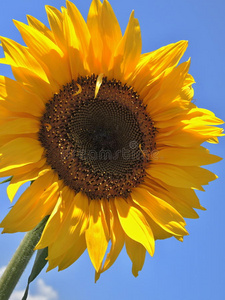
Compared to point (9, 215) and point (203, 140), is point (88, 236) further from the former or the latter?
point (203, 140)

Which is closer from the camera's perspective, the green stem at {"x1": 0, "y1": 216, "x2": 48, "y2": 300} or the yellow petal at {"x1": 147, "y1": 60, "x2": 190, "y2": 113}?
the green stem at {"x1": 0, "y1": 216, "x2": 48, "y2": 300}

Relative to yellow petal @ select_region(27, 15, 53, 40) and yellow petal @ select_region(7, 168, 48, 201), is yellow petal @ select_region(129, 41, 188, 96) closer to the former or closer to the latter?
yellow petal @ select_region(27, 15, 53, 40)

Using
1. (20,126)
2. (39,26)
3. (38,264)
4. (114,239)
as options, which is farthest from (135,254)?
(39,26)

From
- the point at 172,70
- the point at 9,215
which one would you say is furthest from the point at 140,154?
the point at 9,215

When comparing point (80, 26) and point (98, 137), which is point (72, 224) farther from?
point (80, 26)

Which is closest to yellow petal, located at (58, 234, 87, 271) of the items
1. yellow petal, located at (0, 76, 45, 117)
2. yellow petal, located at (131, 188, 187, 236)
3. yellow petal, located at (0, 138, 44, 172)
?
yellow petal, located at (131, 188, 187, 236)

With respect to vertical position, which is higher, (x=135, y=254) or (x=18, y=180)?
(x=135, y=254)

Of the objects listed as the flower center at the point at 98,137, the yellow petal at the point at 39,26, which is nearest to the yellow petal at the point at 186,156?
the flower center at the point at 98,137
